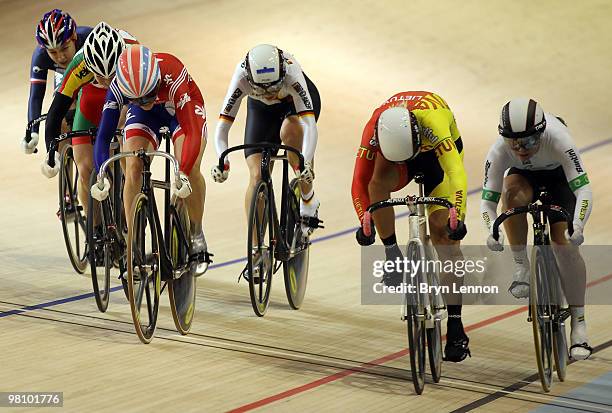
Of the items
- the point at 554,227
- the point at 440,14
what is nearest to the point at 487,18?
the point at 440,14

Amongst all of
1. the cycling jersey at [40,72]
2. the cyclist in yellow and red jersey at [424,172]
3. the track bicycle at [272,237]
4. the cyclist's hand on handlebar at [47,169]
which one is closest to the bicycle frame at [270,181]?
the track bicycle at [272,237]

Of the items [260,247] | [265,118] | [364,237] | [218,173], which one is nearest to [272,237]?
[260,247]

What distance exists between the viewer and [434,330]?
3.81 metres

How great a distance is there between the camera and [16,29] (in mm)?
10328

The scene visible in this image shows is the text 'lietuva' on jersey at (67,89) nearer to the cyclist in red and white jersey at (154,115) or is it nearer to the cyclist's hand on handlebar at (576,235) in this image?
the cyclist in red and white jersey at (154,115)

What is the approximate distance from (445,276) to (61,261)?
2383 mm

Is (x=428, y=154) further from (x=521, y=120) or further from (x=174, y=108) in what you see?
(x=174, y=108)

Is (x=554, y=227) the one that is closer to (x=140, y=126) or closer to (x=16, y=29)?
(x=140, y=126)

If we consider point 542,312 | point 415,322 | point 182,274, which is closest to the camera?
point 415,322

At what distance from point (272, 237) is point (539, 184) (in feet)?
3.86

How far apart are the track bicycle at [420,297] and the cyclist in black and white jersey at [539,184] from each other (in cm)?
27

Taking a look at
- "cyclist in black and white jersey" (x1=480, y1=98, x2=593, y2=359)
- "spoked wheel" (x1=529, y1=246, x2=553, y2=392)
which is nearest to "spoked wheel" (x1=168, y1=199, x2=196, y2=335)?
"cyclist in black and white jersey" (x1=480, y1=98, x2=593, y2=359)

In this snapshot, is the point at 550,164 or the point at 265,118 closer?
the point at 550,164

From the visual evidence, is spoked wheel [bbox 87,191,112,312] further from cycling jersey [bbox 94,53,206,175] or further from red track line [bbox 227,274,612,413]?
red track line [bbox 227,274,612,413]
